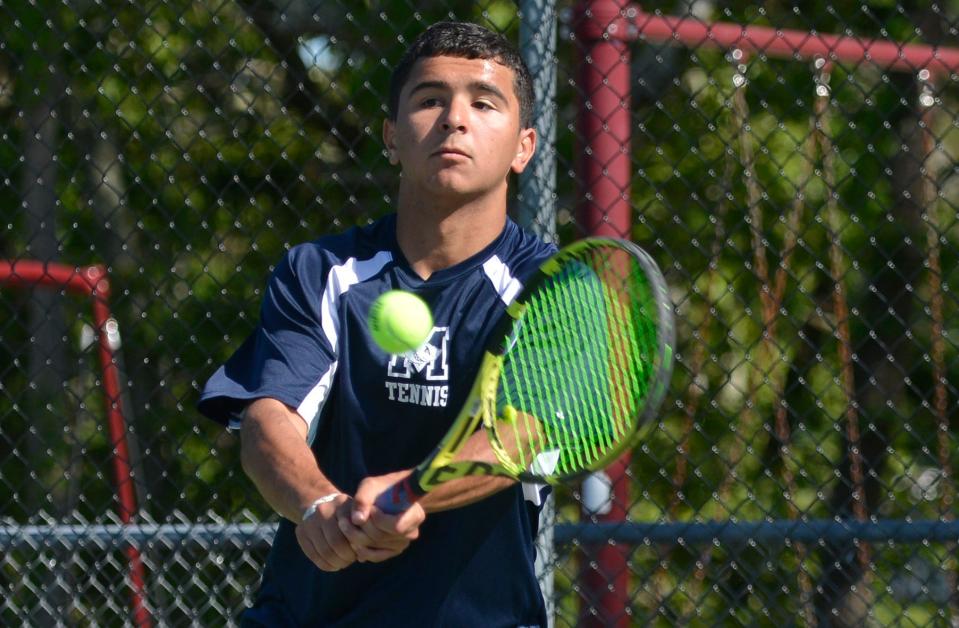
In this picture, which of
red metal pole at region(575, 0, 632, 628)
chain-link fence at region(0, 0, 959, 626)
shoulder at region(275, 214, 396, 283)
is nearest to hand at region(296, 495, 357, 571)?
shoulder at region(275, 214, 396, 283)

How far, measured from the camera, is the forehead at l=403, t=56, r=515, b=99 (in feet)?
8.48

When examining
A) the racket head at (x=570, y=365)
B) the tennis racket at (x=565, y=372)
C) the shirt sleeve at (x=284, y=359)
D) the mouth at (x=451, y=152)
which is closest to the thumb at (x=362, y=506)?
the tennis racket at (x=565, y=372)

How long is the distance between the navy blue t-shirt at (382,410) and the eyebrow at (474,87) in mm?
285

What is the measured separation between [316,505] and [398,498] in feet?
0.53

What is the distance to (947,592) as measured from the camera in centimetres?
511

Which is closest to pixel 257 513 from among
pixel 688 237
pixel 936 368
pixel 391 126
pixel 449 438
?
pixel 688 237

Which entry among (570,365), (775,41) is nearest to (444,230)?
(570,365)

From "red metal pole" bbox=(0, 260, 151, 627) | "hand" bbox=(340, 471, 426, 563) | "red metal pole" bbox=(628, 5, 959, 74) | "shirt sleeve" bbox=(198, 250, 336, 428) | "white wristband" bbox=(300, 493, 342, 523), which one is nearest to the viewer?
"hand" bbox=(340, 471, 426, 563)

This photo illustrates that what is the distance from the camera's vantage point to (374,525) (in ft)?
6.75

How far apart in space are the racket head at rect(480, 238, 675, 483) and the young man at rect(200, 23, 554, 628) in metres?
0.10

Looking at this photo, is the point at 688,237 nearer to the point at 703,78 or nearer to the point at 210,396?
the point at 703,78

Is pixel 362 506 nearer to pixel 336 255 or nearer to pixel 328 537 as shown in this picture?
pixel 328 537

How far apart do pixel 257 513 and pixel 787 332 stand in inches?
89.9

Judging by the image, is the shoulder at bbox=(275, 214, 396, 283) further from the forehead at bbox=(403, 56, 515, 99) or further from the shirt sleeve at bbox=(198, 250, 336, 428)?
the forehead at bbox=(403, 56, 515, 99)
